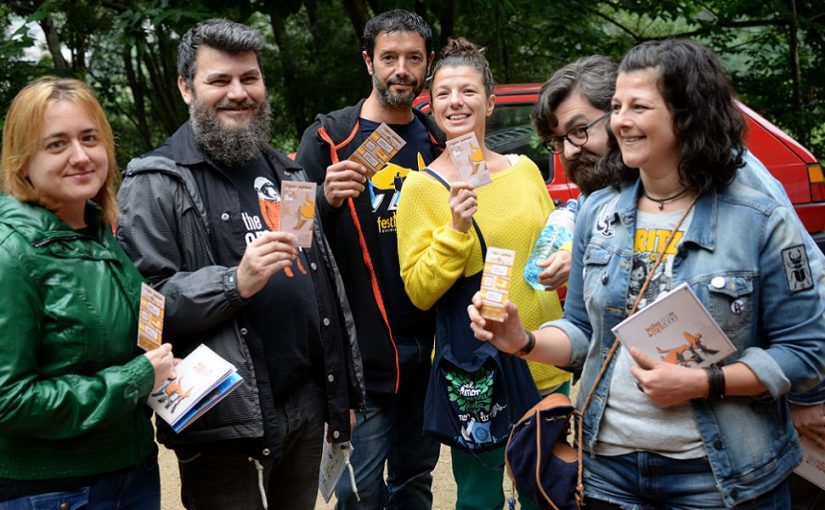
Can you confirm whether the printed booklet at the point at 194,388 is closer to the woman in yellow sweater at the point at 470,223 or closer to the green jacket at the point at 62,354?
the green jacket at the point at 62,354

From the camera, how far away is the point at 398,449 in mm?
3633

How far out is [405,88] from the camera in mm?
3572

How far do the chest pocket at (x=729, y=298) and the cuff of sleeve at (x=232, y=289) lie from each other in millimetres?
1337

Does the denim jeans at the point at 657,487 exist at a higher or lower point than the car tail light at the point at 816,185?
lower

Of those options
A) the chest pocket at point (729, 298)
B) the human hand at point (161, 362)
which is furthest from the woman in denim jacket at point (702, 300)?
the human hand at point (161, 362)

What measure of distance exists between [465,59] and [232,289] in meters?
1.34

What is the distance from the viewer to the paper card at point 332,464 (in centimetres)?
316

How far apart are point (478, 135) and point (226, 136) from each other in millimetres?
965

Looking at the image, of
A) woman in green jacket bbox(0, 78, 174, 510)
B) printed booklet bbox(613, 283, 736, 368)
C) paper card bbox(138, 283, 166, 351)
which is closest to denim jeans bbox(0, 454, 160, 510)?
woman in green jacket bbox(0, 78, 174, 510)

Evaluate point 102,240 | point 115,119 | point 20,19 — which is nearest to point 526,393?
point 102,240

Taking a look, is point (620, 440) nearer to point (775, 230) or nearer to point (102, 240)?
point (775, 230)

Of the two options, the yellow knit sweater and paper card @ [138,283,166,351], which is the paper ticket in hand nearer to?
the yellow knit sweater

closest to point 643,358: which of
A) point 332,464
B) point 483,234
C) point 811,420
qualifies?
point 811,420

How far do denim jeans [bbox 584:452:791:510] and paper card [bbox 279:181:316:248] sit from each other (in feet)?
3.67
